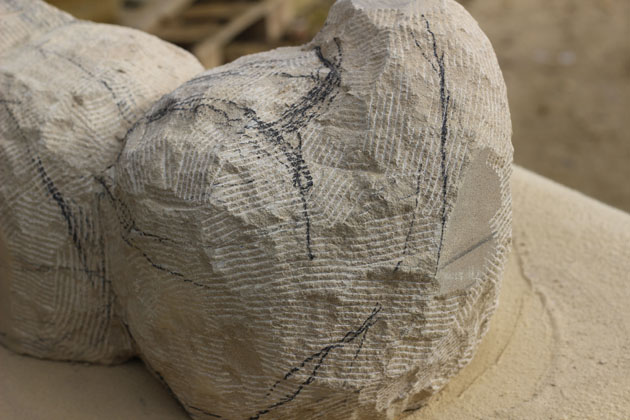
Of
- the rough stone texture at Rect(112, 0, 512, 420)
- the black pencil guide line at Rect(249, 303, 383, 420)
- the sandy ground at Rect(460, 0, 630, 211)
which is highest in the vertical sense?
the rough stone texture at Rect(112, 0, 512, 420)

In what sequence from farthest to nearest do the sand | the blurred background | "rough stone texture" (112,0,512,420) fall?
the blurred background, the sand, "rough stone texture" (112,0,512,420)

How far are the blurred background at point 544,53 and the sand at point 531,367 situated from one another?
2198mm

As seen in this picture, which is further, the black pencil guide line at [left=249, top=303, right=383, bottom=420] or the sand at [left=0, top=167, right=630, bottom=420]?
the sand at [left=0, top=167, right=630, bottom=420]

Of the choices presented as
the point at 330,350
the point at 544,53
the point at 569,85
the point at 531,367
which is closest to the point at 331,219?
the point at 330,350

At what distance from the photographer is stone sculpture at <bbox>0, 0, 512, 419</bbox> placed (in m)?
2.03

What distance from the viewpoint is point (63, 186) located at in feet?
8.25

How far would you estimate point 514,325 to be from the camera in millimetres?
2918

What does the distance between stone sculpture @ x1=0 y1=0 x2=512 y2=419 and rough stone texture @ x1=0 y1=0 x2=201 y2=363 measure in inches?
9.8

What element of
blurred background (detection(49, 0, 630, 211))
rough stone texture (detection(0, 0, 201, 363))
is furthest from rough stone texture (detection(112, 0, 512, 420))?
blurred background (detection(49, 0, 630, 211))

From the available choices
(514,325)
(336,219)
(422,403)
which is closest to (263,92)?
(336,219)

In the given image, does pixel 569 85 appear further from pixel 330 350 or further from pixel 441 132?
pixel 330 350

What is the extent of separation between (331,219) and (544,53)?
5.37 meters

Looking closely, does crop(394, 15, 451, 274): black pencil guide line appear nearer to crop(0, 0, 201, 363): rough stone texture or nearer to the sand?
the sand

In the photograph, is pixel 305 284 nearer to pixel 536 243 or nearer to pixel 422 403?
pixel 422 403
